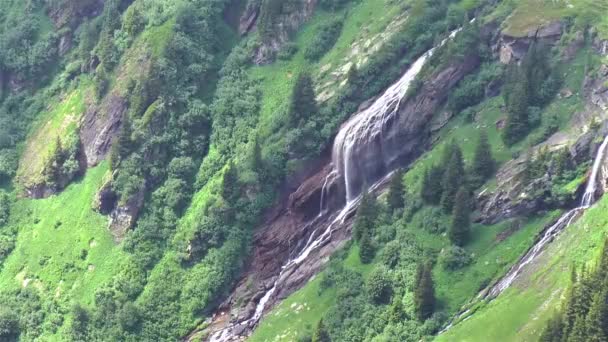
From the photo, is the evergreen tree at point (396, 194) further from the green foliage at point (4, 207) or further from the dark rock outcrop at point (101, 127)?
the green foliage at point (4, 207)

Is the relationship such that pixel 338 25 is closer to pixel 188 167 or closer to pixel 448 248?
pixel 188 167

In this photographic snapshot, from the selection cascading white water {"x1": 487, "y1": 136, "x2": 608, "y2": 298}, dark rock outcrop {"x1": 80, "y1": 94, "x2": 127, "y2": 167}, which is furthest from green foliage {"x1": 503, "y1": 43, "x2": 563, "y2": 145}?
dark rock outcrop {"x1": 80, "y1": 94, "x2": 127, "y2": 167}

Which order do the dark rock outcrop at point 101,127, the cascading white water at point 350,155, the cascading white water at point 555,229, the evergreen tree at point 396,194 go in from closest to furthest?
1. the cascading white water at point 555,229
2. the evergreen tree at point 396,194
3. the cascading white water at point 350,155
4. the dark rock outcrop at point 101,127

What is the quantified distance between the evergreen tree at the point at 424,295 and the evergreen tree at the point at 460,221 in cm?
681

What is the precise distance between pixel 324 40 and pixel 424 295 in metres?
55.9

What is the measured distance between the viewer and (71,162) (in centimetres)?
16462

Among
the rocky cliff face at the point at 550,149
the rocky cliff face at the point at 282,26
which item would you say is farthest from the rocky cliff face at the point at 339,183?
the rocky cliff face at the point at 282,26

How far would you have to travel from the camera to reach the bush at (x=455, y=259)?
410 ft

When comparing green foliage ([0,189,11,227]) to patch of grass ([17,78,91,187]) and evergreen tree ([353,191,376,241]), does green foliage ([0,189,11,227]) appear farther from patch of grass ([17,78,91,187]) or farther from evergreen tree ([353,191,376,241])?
evergreen tree ([353,191,376,241])

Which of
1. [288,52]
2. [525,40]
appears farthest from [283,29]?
[525,40]

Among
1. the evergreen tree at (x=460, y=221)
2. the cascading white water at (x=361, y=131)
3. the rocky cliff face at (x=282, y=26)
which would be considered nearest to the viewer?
the evergreen tree at (x=460, y=221)

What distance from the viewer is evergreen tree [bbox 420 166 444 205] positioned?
435 ft

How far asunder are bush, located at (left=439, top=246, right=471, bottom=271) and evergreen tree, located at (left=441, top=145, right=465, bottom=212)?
21.5 feet

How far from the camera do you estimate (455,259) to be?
125 m
